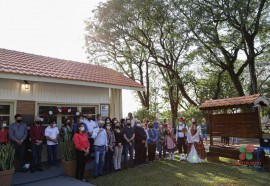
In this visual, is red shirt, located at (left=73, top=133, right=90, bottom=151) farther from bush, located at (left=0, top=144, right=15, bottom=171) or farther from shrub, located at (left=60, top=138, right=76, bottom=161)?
bush, located at (left=0, top=144, right=15, bottom=171)

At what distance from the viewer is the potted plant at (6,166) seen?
253 inches

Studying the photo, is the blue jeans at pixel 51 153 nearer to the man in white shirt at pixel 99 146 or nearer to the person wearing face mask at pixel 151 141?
the man in white shirt at pixel 99 146

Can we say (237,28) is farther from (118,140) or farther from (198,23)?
(118,140)

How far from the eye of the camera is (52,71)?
1013cm

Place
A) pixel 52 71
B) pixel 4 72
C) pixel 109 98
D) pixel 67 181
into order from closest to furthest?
pixel 67 181 → pixel 4 72 → pixel 52 71 → pixel 109 98

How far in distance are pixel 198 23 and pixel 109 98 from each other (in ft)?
42.4

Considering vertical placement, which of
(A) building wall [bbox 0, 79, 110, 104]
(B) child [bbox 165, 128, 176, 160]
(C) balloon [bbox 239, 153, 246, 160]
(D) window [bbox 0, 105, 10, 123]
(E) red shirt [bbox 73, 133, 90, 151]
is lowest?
(C) balloon [bbox 239, 153, 246, 160]

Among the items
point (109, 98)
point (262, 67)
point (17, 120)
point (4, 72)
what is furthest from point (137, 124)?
point (262, 67)

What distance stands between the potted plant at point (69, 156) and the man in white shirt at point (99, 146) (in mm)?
767

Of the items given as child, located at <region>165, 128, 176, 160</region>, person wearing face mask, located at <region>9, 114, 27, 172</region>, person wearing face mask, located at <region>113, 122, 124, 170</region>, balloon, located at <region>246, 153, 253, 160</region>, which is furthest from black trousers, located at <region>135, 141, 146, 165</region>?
person wearing face mask, located at <region>9, 114, 27, 172</region>

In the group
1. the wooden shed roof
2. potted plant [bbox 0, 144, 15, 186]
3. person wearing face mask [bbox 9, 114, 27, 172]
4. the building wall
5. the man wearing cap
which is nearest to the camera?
potted plant [bbox 0, 144, 15, 186]

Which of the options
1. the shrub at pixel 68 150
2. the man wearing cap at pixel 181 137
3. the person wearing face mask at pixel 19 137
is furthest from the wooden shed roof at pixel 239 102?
the person wearing face mask at pixel 19 137

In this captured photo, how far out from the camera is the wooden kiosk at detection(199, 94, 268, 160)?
372 inches

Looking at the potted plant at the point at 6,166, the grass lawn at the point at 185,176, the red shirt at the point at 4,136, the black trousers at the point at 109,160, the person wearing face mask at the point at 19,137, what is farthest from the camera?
the black trousers at the point at 109,160
